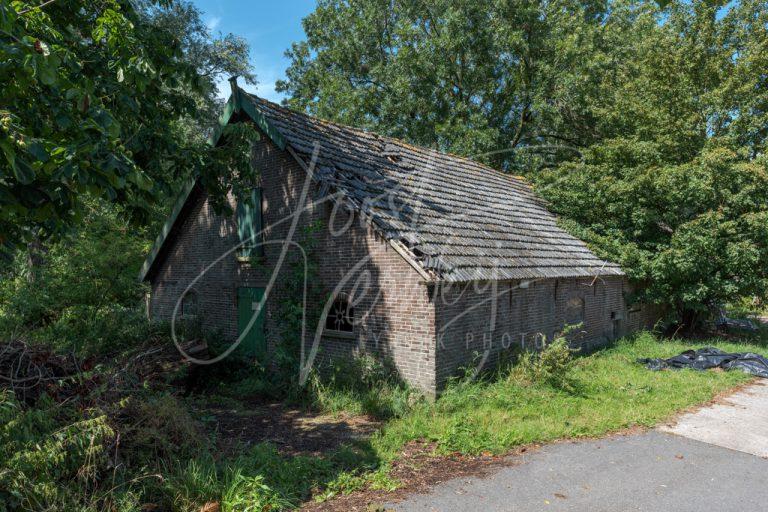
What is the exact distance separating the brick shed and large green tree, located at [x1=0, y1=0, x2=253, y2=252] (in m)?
1.92

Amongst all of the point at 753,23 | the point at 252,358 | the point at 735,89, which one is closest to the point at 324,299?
the point at 252,358

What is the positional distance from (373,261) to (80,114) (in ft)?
17.6

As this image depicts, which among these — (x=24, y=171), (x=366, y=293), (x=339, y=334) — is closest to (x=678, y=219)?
(x=366, y=293)

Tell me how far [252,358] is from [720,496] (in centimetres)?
915

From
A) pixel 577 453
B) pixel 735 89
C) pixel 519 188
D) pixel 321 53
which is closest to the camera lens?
pixel 577 453

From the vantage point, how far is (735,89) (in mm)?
16547

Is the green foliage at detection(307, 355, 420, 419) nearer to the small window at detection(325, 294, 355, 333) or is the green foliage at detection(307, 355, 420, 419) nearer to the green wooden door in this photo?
the small window at detection(325, 294, 355, 333)

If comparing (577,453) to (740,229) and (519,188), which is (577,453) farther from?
(519,188)

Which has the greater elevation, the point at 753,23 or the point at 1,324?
the point at 753,23

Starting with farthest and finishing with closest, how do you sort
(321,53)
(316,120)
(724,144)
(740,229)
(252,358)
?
(321,53) → (724,144) → (740,229) → (316,120) → (252,358)

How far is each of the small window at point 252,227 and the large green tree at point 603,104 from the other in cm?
1005

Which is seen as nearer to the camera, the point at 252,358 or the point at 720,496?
the point at 720,496

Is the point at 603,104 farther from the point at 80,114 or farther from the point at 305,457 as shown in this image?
the point at 80,114

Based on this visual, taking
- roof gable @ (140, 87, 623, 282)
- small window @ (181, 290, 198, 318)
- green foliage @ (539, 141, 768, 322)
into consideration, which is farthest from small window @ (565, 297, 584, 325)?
small window @ (181, 290, 198, 318)
